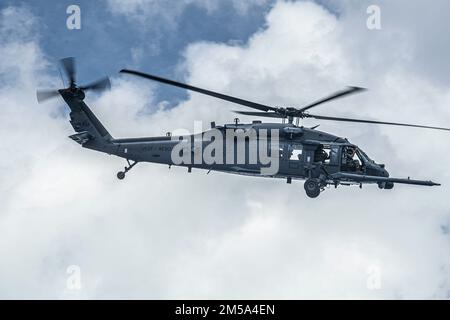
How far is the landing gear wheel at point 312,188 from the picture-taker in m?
39.1

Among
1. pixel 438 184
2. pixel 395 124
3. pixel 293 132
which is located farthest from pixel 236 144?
pixel 438 184

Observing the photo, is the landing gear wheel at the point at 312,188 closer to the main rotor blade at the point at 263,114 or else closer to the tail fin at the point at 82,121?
the main rotor blade at the point at 263,114

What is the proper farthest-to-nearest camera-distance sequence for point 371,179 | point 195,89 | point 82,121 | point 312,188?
point 82,121 < point 312,188 < point 371,179 < point 195,89

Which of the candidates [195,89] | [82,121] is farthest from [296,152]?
[82,121]

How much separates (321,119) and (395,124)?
5.43 meters

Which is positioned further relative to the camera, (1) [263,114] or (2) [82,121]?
(2) [82,121]

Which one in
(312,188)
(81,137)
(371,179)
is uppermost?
(81,137)

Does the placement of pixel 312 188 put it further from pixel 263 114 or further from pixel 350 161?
pixel 263 114

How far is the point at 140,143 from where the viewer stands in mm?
42094

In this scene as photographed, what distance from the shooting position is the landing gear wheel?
39125 mm

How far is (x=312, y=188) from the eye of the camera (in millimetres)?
39156

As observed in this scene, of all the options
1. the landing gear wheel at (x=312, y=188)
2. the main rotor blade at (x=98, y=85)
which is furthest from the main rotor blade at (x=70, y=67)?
the landing gear wheel at (x=312, y=188)

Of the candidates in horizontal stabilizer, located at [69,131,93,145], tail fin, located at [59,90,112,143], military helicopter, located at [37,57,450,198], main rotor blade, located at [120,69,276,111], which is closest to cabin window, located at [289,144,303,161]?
military helicopter, located at [37,57,450,198]
